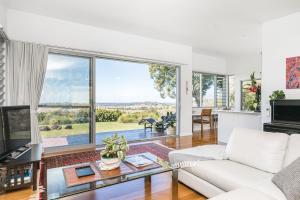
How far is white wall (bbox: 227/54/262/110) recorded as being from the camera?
22.1ft

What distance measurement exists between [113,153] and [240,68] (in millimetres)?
6640

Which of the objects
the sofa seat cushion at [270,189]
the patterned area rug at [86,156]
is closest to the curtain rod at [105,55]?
the patterned area rug at [86,156]

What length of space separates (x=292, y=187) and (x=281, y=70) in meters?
2.84

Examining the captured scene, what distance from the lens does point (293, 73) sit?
3.42 meters

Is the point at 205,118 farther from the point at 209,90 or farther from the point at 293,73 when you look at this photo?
the point at 293,73

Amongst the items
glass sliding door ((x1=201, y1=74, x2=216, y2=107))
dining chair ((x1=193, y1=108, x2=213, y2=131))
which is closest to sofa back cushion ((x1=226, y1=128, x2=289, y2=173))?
dining chair ((x1=193, y1=108, x2=213, y2=131))

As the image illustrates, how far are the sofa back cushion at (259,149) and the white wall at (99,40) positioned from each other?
10.8ft

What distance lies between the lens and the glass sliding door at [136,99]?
6.26 m

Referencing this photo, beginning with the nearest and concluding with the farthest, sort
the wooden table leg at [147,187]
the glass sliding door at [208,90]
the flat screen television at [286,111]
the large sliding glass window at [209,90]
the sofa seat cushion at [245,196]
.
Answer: the sofa seat cushion at [245,196], the wooden table leg at [147,187], the flat screen television at [286,111], the large sliding glass window at [209,90], the glass sliding door at [208,90]

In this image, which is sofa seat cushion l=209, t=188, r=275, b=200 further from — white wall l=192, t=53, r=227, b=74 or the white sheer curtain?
white wall l=192, t=53, r=227, b=74

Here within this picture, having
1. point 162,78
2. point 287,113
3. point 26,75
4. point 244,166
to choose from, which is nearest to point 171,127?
point 162,78

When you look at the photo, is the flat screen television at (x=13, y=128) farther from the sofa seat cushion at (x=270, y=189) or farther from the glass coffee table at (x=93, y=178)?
the sofa seat cushion at (x=270, y=189)

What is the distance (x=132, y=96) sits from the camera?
269 inches

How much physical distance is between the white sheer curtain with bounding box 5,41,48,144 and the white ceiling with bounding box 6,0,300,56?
733 mm
